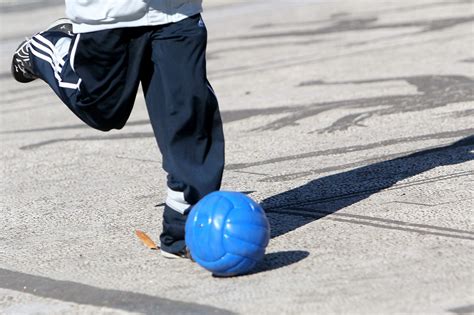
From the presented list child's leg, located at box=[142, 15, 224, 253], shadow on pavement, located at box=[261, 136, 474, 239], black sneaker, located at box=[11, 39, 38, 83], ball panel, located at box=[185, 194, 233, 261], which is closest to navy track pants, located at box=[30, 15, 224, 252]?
child's leg, located at box=[142, 15, 224, 253]

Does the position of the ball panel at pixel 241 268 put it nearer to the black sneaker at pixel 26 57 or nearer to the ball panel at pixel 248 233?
the ball panel at pixel 248 233

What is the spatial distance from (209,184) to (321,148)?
8.41 ft

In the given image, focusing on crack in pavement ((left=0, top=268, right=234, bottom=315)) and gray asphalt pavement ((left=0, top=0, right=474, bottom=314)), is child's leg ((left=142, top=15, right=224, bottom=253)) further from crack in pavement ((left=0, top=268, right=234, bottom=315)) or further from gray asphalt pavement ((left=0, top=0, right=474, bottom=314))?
crack in pavement ((left=0, top=268, right=234, bottom=315))

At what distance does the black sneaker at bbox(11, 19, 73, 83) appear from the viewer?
19.1 ft

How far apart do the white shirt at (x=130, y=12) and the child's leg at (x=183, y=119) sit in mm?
56

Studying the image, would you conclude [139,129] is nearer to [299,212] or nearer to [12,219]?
[12,219]

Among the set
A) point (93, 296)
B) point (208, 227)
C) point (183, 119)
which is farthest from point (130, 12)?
point (93, 296)

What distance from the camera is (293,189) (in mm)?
6492

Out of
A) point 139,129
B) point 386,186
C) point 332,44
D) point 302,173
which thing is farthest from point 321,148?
point 332,44

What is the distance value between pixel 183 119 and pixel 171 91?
0.14 meters

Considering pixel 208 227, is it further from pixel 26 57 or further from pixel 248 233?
pixel 26 57

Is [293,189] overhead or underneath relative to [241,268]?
underneath

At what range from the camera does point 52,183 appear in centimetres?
739

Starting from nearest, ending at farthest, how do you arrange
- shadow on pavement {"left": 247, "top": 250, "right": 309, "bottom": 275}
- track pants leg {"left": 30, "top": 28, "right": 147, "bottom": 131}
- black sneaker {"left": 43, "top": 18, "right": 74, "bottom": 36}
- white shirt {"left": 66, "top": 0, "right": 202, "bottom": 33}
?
shadow on pavement {"left": 247, "top": 250, "right": 309, "bottom": 275} → white shirt {"left": 66, "top": 0, "right": 202, "bottom": 33} → track pants leg {"left": 30, "top": 28, "right": 147, "bottom": 131} → black sneaker {"left": 43, "top": 18, "right": 74, "bottom": 36}
